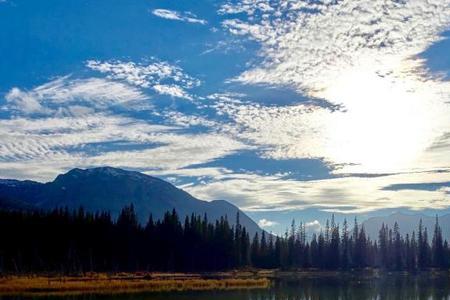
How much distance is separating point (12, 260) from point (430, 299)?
248 feet

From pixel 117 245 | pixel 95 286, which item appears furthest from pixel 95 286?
pixel 117 245

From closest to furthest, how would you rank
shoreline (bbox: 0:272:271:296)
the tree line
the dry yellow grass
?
1. shoreline (bbox: 0:272:271:296)
2. the dry yellow grass
3. the tree line

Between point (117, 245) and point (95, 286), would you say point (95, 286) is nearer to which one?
point (95, 286)

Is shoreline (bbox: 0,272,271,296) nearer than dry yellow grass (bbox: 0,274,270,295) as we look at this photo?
Yes

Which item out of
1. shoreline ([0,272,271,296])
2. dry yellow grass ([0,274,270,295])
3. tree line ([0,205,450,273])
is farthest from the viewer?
tree line ([0,205,450,273])

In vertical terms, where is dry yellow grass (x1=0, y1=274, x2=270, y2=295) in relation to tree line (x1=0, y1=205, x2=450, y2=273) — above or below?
below

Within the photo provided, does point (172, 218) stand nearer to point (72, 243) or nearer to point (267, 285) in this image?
point (72, 243)

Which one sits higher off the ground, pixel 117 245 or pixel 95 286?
pixel 117 245

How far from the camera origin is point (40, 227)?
404 ft

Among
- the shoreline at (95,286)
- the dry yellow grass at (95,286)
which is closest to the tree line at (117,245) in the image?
the shoreline at (95,286)

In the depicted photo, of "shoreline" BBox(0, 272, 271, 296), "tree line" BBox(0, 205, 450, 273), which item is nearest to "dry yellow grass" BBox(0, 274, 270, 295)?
"shoreline" BBox(0, 272, 271, 296)

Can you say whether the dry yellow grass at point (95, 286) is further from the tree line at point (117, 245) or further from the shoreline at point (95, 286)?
the tree line at point (117, 245)

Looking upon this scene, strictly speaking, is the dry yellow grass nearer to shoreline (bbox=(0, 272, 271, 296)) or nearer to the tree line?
shoreline (bbox=(0, 272, 271, 296))

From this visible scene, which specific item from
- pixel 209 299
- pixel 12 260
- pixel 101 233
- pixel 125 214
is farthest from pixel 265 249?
pixel 209 299
